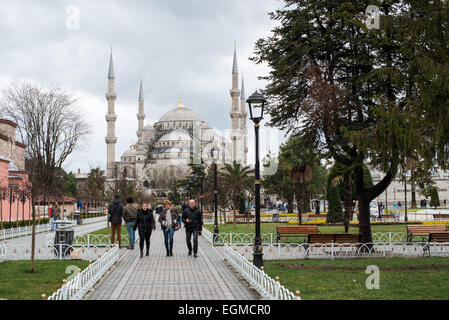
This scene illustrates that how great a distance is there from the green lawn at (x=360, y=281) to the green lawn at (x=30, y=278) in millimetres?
3719

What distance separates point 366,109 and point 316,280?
6.89 meters

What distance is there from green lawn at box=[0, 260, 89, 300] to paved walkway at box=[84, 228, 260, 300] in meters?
0.72

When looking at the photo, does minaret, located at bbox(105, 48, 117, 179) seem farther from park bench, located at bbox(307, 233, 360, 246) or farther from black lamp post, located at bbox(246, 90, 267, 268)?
black lamp post, located at bbox(246, 90, 267, 268)

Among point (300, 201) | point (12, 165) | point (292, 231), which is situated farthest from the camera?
point (12, 165)

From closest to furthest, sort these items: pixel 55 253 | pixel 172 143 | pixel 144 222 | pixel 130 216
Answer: pixel 55 253 < pixel 144 222 < pixel 130 216 < pixel 172 143

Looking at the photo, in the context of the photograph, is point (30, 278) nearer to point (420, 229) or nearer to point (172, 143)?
point (420, 229)

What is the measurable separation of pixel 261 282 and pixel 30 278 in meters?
4.12

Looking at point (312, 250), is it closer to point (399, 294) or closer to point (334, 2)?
point (399, 294)

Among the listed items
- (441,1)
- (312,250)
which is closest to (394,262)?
(312,250)

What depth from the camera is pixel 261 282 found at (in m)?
7.16

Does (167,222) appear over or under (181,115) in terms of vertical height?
under

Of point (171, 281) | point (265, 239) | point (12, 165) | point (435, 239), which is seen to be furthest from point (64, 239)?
point (12, 165)

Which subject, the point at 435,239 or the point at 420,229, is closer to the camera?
the point at 435,239

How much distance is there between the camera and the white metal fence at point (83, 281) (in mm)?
5801
